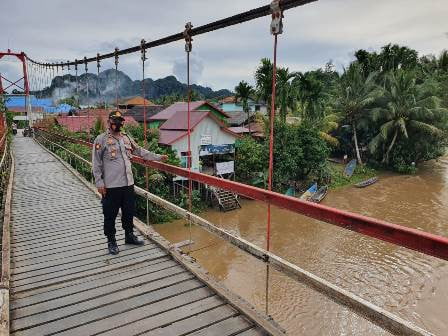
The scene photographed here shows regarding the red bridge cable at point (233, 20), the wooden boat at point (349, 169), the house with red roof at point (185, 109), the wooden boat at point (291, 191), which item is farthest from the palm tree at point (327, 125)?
the red bridge cable at point (233, 20)

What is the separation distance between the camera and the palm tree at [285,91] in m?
Result: 21.0

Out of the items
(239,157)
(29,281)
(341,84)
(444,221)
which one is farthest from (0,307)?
(341,84)

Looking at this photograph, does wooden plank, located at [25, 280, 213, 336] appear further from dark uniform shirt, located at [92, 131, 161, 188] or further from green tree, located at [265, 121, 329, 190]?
green tree, located at [265, 121, 329, 190]

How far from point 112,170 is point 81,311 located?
1.32 metres

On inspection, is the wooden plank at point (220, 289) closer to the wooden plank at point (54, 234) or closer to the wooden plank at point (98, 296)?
the wooden plank at point (98, 296)

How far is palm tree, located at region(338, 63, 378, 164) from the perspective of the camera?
84.9ft

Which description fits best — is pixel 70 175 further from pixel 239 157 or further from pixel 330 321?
pixel 239 157

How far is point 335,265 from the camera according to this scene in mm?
12836

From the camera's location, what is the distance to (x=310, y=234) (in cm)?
1587

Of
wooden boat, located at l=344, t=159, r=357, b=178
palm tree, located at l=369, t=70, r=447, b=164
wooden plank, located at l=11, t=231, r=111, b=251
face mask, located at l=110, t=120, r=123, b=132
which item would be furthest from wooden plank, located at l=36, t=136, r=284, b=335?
palm tree, located at l=369, t=70, r=447, b=164

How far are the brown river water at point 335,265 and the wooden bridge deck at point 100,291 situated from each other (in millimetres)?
5548

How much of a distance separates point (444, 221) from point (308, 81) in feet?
34.9

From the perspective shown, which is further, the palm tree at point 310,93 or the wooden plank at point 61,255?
the palm tree at point 310,93

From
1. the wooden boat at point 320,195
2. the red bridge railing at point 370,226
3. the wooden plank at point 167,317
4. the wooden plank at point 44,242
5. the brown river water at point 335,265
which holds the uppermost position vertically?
the red bridge railing at point 370,226
